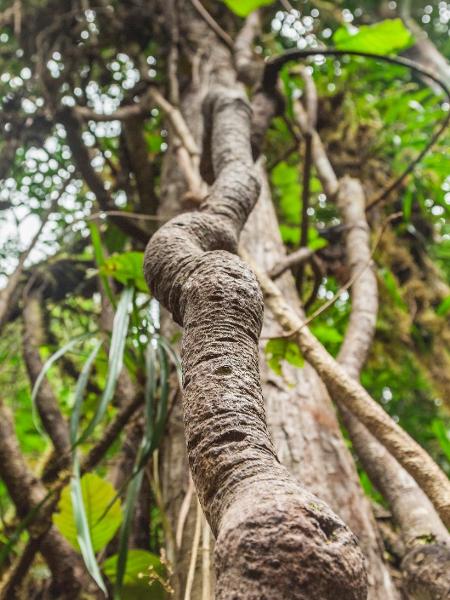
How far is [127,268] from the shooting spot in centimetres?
102

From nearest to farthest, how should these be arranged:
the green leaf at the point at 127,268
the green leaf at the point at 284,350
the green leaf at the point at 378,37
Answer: the green leaf at the point at 284,350
the green leaf at the point at 127,268
the green leaf at the point at 378,37

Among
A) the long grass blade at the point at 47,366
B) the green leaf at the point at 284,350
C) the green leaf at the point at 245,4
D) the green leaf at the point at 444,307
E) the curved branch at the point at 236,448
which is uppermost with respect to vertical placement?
the green leaf at the point at 245,4

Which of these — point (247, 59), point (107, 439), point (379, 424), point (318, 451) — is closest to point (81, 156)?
point (247, 59)

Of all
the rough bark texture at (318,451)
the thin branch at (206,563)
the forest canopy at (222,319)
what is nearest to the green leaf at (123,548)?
the forest canopy at (222,319)

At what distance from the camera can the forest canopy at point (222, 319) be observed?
332 millimetres

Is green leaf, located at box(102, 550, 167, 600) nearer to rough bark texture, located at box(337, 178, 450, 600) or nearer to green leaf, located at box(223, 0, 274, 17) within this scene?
rough bark texture, located at box(337, 178, 450, 600)

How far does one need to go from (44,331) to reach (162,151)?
781 millimetres

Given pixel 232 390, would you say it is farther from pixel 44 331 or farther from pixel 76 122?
pixel 44 331

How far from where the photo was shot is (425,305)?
1921mm

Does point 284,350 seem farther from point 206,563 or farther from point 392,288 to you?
point 392,288

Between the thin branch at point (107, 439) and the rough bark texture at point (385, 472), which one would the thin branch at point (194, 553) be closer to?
the rough bark texture at point (385, 472)

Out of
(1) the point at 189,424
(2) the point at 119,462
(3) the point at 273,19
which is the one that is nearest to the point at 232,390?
(1) the point at 189,424

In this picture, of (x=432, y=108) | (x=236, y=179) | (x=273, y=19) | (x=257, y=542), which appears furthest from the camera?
(x=273, y=19)

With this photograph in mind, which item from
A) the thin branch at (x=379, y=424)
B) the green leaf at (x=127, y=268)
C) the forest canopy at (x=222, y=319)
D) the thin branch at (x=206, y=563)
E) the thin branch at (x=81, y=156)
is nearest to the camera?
the forest canopy at (x=222, y=319)
